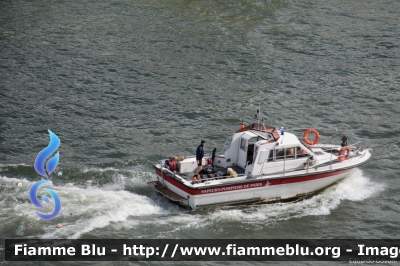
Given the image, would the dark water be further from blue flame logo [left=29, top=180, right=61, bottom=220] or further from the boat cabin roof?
the boat cabin roof

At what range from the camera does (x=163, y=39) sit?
47.3m

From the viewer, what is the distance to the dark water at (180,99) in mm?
26656

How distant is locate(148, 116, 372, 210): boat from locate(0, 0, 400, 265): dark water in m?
0.56

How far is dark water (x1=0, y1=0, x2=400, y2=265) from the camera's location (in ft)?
87.5

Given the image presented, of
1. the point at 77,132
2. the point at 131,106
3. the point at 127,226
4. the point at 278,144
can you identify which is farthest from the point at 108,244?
the point at 131,106

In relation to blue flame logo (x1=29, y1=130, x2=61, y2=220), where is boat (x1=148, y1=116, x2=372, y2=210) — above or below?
below

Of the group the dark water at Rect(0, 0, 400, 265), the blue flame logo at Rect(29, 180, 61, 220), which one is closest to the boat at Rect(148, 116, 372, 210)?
the dark water at Rect(0, 0, 400, 265)

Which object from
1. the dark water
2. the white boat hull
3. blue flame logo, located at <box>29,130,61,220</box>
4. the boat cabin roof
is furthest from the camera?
the boat cabin roof

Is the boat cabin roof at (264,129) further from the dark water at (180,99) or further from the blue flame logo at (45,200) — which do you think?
the blue flame logo at (45,200)

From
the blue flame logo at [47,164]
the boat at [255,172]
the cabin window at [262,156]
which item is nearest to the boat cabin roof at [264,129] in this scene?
the boat at [255,172]

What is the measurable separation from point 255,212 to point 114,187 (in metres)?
6.16

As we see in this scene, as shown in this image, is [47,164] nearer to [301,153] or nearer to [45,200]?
[45,200]

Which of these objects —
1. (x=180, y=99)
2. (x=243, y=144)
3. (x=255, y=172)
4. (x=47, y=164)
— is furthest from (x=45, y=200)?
(x=180, y=99)

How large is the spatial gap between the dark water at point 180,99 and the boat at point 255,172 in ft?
1.85
